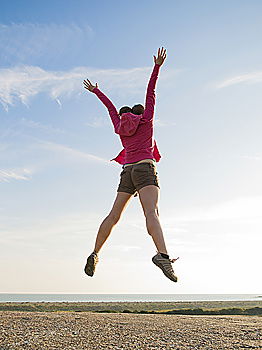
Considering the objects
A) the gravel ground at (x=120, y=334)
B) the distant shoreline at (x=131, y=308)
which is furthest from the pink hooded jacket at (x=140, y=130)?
the distant shoreline at (x=131, y=308)

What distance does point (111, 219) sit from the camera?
716 cm

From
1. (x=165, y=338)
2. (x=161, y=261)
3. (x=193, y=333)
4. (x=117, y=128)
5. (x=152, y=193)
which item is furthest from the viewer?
(x=193, y=333)

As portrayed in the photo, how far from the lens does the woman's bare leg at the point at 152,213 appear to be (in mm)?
6613

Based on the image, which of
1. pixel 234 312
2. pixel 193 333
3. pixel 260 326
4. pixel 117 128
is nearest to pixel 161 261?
pixel 117 128

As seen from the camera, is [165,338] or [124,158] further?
[165,338]

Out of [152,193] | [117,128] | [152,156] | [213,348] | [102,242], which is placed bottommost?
[213,348]

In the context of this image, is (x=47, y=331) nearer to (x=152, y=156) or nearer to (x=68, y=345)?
(x=68, y=345)

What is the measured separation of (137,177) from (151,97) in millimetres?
1324

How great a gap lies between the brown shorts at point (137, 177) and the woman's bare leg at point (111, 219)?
0.42 feet

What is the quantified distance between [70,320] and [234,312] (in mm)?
12307

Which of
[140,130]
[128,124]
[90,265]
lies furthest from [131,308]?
[128,124]

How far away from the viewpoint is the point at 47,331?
8258 millimetres

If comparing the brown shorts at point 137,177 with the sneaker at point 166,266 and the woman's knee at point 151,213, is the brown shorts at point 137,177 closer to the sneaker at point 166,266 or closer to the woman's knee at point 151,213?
the woman's knee at point 151,213

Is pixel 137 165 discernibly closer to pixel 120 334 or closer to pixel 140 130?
pixel 140 130
